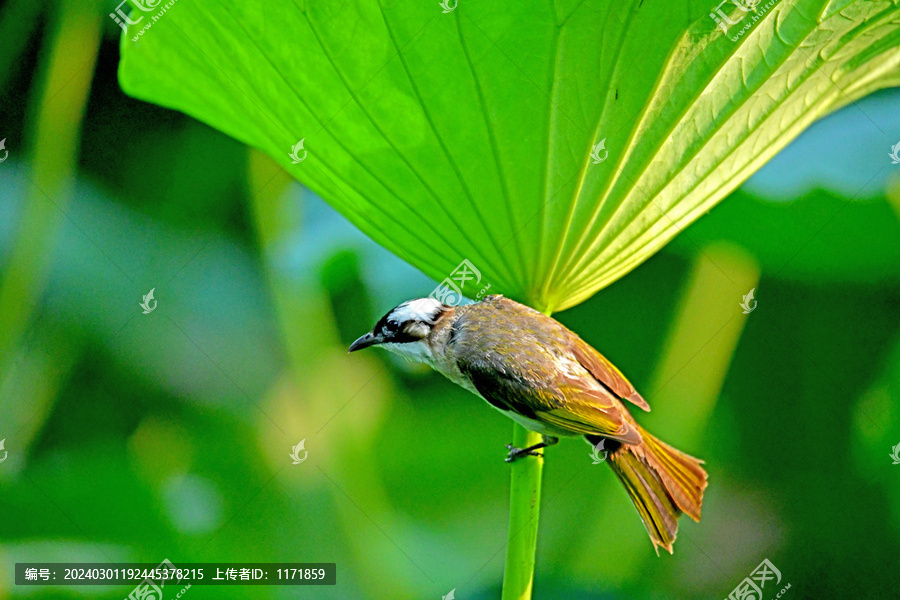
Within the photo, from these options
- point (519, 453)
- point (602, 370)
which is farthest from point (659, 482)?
point (519, 453)

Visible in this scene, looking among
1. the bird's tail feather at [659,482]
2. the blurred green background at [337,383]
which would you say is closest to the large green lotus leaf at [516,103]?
the bird's tail feather at [659,482]

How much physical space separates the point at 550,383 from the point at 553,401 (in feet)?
0.10

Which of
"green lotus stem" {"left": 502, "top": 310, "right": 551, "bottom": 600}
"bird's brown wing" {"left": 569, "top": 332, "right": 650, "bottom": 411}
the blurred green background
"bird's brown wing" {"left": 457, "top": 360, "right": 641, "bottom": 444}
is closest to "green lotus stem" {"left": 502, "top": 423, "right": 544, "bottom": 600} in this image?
"green lotus stem" {"left": 502, "top": 310, "right": 551, "bottom": 600}

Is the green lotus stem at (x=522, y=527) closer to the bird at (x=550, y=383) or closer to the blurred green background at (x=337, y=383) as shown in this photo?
the bird at (x=550, y=383)

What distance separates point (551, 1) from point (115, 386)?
4.58 ft

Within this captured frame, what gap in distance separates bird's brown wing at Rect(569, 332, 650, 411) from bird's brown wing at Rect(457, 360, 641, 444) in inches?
1.8

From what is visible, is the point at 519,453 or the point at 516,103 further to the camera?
the point at 519,453

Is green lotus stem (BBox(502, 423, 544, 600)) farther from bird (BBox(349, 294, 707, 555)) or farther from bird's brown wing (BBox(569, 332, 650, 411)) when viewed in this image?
bird's brown wing (BBox(569, 332, 650, 411))

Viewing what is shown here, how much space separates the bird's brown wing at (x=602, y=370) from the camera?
1170 mm

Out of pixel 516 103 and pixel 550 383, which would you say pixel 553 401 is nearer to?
pixel 550 383

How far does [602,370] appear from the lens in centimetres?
119

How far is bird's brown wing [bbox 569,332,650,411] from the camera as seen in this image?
3.84 ft

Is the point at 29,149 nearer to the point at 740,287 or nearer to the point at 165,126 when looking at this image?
the point at 165,126

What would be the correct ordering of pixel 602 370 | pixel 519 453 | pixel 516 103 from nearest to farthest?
1. pixel 516 103
2. pixel 519 453
3. pixel 602 370
